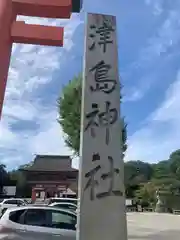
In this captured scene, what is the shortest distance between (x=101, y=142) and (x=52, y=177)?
38452mm

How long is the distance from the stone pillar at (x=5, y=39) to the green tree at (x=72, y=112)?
13.7 meters

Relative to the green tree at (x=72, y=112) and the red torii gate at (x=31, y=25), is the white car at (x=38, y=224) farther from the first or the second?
the green tree at (x=72, y=112)

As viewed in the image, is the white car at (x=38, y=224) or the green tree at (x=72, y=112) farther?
the green tree at (x=72, y=112)

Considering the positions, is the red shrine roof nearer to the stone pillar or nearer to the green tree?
the green tree

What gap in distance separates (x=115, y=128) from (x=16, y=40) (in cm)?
307

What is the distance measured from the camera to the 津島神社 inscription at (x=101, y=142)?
5.09 metres

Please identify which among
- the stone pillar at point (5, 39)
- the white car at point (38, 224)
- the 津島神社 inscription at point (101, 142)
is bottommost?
the white car at point (38, 224)

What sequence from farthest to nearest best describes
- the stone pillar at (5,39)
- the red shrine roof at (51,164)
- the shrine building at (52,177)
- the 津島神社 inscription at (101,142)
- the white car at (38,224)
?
the red shrine roof at (51,164)
the shrine building at (52,177)
the white car at (38,224)
the stone pillar at (5,39)
the 津島神社 inscription at (101,142)

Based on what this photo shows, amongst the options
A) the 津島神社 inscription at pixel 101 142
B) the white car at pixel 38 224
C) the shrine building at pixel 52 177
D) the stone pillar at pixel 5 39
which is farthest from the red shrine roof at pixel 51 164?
the 津島神社 inscription at pixel 101 142

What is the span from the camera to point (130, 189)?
185 feet

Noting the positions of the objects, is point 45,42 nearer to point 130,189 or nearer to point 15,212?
point 15,212

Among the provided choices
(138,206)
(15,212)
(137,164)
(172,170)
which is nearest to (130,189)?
Result: (138,206)

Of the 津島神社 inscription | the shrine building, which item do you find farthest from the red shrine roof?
the 津島神社 inscription

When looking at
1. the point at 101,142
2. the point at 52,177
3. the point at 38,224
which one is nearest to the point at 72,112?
the point at 38,224
